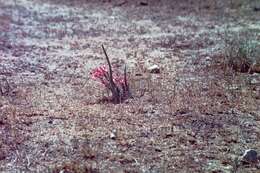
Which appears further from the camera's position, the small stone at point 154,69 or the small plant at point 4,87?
the small stone at point 154,69

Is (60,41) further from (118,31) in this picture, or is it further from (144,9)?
(144,9)

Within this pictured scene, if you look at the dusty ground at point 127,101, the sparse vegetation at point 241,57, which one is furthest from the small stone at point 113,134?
the sparse vegetation at point 241,57

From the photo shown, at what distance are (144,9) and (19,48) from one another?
426cm

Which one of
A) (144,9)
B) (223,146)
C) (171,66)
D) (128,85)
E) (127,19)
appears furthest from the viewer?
(144,9)

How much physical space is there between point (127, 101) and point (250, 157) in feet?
5.59

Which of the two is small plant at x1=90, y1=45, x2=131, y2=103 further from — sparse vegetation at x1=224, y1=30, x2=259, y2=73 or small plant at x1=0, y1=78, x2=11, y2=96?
sparse vegetation at x1=224, y1=30, x2=259, y2=73

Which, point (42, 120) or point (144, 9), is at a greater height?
point (144, 9)

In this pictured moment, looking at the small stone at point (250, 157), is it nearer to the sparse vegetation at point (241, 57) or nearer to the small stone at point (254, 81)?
the small stone at point (254, 81)

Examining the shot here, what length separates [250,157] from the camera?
13.6 feet

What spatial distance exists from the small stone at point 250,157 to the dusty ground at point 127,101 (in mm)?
62

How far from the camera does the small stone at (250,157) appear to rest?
4145 mm

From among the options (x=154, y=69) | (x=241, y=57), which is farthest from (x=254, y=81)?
(x=154, y=69)

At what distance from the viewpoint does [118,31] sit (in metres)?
9.62

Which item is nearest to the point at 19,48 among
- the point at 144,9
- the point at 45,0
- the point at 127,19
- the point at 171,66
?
the point at 171,66
